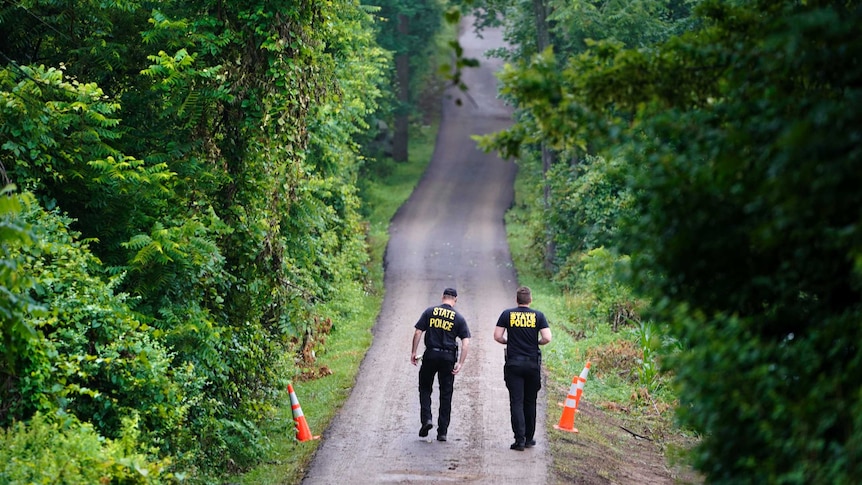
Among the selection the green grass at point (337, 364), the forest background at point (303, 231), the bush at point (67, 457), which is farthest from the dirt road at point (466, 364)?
the bush at point (67, 457)

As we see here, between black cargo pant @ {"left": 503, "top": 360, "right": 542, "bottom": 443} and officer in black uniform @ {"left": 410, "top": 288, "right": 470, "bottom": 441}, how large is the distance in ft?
2.34

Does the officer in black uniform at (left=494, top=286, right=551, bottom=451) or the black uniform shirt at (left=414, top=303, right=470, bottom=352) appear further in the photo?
the black uniform shirt at (left=414, top=303, right=470, bottom=352)

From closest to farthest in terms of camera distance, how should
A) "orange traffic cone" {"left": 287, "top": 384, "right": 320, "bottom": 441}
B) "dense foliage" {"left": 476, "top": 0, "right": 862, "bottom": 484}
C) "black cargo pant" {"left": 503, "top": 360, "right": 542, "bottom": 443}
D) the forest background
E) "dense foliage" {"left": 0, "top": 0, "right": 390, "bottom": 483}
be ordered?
"dense foliage" {"left": 476, "top": 0, "right": 862, "bottom": 484}, the forest background, "dense foliage" {"left": 0, "top": 0, "right": 390, "bottom": 483}, "black cargo pant" {"left": 503, "top": 360, "right": 542, "bottom": 443}, "orange traffic cone" {"left": 287, "top": 384, "right": 320, "bottom": 441}

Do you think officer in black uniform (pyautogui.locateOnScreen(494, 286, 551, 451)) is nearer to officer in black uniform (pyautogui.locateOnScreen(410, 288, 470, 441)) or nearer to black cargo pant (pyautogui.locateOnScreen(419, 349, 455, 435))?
officer in black uniform (pyautogui.locateOnScreen(410, 288, 470, 441))

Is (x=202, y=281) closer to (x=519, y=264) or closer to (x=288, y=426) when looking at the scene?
(x=288, y=426)

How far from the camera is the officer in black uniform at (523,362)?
41.0ft

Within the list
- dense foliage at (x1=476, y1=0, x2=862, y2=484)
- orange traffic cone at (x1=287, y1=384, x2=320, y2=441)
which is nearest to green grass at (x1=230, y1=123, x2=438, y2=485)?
orange traffic cone at (x1=287, y1=384, x2=320, y2=441)

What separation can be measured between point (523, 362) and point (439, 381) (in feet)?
3.83

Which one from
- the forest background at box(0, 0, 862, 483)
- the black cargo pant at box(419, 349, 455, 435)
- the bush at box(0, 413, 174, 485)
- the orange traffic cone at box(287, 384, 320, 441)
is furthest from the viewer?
the orange traffic cone at box(287, 384, 320, 441)

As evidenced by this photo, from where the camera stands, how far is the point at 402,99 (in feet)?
142

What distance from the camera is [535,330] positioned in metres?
12.6

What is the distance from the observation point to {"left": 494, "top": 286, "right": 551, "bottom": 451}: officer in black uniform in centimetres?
1248

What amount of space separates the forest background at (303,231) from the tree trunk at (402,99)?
1873 cm

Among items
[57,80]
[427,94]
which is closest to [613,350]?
[57,80]
